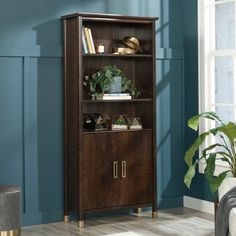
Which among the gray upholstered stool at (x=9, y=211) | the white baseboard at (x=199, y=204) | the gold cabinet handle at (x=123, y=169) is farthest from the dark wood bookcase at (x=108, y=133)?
the gray upholstered stool at (x=9, y=211)

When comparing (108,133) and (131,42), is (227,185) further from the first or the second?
(131,42)

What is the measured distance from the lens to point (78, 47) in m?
5.80

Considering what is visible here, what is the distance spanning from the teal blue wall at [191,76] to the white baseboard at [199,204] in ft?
0.13

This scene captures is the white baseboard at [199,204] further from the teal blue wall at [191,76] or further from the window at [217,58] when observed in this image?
the window at [217,58]

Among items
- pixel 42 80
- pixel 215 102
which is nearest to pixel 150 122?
pixel 215 102

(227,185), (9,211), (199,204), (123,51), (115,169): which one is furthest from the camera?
(199,204)

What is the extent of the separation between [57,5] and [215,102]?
1757 mm

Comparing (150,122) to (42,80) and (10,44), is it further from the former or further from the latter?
(10,44)

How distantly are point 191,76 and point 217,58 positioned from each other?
0.37 meters

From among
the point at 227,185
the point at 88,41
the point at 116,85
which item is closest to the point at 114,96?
the point at 116,85

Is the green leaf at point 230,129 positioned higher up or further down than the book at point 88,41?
further down

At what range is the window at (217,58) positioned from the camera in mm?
6238

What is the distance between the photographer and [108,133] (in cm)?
598

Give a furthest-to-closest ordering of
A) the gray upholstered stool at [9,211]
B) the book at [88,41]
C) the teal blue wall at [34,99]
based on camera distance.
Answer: the book at [88,41] < the teal blue wall at [34,99] < the gray upholstered stool at [9,211]
